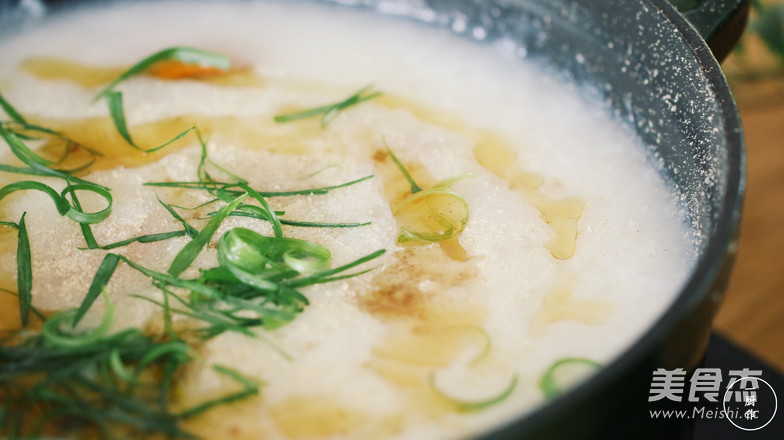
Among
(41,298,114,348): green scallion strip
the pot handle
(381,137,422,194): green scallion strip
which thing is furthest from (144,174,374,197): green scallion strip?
the pot handle

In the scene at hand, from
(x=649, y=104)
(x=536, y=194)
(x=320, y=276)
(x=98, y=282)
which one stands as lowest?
(x=98, y=282)

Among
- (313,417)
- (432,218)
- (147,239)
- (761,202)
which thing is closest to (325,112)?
(432,218)

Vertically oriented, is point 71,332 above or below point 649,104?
below

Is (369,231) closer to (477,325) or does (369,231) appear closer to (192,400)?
(477,325)

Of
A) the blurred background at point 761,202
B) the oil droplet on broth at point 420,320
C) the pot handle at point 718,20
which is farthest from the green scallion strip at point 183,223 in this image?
the blurred background at point 761,202

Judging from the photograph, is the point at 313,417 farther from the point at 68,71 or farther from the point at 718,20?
the point at 68,71

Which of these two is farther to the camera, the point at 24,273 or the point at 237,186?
the point at 237,186

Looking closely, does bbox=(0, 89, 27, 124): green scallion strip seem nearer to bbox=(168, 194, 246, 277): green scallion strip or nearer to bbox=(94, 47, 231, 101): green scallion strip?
bbox=(94, 47, 231, 101): green scallion strip

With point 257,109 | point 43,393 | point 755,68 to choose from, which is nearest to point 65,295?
point 43,393
